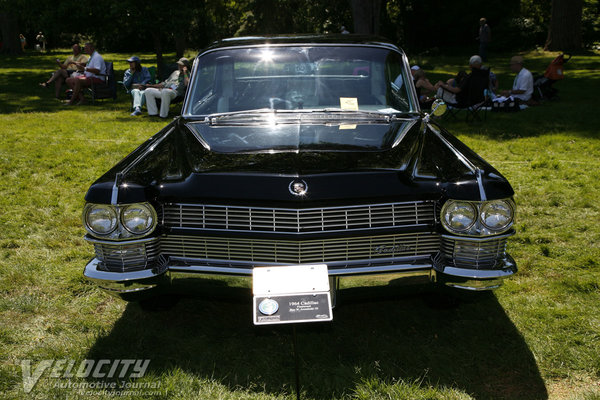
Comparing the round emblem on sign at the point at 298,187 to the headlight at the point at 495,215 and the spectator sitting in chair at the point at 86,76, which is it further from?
the spectator sitting in chair at the point at 86,76

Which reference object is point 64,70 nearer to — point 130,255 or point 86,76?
point 86,76

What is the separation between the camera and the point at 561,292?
4254 mm

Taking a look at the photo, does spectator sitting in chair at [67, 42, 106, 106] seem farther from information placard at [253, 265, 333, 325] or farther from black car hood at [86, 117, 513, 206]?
information placard at [253, 265, 333, 325]

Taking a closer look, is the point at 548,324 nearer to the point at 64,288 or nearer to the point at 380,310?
the point at 380,310

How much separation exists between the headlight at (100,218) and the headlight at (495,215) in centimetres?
203

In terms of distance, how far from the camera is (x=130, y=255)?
3.28 m

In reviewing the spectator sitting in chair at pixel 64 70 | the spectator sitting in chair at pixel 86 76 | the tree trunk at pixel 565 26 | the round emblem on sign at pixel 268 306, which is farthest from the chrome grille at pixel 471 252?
the tree trunk at pixel 565 26

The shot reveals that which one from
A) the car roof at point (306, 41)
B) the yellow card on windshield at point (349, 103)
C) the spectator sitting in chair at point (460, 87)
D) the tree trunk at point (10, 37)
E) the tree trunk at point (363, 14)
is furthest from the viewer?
the tree trunk at point (10, 37)

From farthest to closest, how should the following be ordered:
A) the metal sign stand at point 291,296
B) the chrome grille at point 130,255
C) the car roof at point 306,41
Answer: the car roof at point 306,41 → the chrome grille at point 130,255 → the metal sign stand at point 291,296

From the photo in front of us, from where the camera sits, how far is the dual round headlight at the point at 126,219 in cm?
321

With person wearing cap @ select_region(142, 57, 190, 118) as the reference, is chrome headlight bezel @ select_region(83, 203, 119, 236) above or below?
above

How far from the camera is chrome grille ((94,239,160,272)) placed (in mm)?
3260

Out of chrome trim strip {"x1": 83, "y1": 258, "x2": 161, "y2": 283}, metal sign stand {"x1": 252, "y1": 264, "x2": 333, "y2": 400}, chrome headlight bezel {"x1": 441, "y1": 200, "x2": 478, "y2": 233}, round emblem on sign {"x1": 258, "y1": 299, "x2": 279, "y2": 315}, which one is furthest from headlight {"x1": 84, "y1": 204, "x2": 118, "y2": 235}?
chrome headlight bezel {"x1": 441, "y1": 200, "x2": 478, "y2": 233}

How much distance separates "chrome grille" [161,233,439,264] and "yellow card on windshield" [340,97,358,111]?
151 cm
